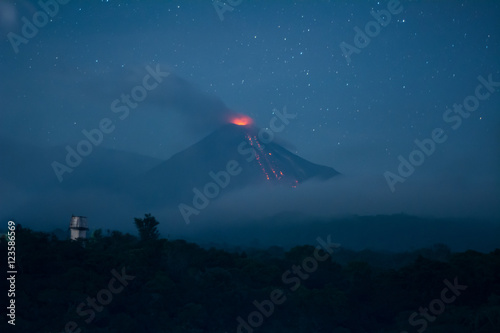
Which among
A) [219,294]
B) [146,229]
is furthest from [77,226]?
[219,294]

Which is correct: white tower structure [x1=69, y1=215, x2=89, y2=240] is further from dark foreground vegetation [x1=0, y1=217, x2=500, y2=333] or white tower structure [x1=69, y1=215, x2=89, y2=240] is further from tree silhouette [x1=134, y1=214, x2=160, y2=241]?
dark foreground vegetation [x1=0, y1=217, x2=500, y2=333]

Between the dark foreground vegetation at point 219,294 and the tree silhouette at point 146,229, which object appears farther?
the tree silhouette at point 146,229

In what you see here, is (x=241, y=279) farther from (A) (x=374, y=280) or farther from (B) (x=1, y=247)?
(B) (x=1, y=247)

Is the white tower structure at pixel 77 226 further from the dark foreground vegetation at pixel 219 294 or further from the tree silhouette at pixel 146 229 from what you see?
the dark foreground vegetation at pixel 219 294

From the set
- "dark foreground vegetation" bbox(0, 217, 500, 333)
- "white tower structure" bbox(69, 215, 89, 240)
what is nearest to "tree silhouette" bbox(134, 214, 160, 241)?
"white tower structure" bbox(69, 215, 89, 240)

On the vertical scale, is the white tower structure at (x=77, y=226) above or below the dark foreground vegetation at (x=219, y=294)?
above

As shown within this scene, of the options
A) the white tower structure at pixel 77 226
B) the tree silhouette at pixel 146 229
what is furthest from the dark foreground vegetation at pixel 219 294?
the white tower structure at pixel 77 226

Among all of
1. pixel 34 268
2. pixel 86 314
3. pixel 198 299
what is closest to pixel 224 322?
pixel 198 299

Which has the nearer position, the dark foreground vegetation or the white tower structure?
the dark foreground vegetation
